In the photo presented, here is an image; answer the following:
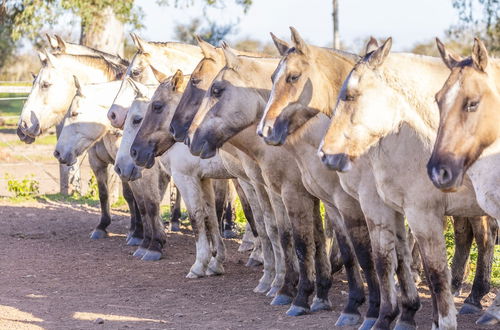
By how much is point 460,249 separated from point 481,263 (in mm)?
419

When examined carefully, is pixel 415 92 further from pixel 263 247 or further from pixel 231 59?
pixel 263 247

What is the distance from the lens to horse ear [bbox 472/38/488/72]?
5.70 m

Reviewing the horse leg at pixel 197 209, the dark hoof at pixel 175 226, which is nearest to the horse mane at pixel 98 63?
the dark hoof at pixel 175 226

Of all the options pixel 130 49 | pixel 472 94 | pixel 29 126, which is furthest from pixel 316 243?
pixel 130 49

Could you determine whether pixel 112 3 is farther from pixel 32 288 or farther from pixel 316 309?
pixel 316 309

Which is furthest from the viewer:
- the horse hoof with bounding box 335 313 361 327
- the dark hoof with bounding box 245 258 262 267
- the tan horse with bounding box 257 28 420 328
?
the dark hoof with bounding box 245 258 262 267

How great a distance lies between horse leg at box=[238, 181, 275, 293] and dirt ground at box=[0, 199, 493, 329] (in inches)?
7.3

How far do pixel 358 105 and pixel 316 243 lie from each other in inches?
86.7

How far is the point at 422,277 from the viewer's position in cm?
962

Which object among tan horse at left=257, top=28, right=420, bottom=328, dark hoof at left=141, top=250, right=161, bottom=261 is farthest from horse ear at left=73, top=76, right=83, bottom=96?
tan horse at left=257, top=28, right=420, bottom=328

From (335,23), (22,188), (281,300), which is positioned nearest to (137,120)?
(281,300)

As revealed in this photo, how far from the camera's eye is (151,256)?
1144 centimetres

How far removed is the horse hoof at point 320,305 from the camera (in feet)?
27.1

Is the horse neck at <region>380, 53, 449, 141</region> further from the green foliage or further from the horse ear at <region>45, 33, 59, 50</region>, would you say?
the green foliage
